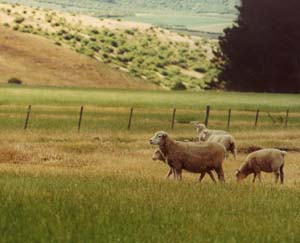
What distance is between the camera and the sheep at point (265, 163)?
80.0ft

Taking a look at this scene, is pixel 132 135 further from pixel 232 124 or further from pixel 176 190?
pixel 176 190

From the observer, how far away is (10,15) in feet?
442

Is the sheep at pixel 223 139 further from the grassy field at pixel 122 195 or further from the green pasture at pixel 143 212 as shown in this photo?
the green pasture at pixel 143 212

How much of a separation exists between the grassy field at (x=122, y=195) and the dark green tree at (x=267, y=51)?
42.3 m

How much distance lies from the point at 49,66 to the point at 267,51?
1135 inches

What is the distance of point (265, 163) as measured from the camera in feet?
80.9

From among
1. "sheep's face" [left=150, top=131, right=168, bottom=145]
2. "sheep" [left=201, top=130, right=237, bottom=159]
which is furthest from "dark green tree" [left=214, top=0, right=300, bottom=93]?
"sheep's face" [left=150, top=131, right=168, bottom=145]

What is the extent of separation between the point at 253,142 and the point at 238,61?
50.2m

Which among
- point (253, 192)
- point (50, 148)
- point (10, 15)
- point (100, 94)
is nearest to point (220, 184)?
point (253, 192)

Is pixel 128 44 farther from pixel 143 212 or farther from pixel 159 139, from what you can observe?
pixel 143 212

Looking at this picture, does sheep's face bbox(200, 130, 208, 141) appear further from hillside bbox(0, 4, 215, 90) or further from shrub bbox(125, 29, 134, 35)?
shrub bbox(125, 29, 134, 35)

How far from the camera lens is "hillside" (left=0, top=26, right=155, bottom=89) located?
327 feet

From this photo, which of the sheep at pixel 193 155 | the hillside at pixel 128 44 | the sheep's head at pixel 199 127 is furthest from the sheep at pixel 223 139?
the hillside at pixel 128 44

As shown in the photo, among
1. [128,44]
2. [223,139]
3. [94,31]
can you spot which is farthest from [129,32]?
[223,139]
